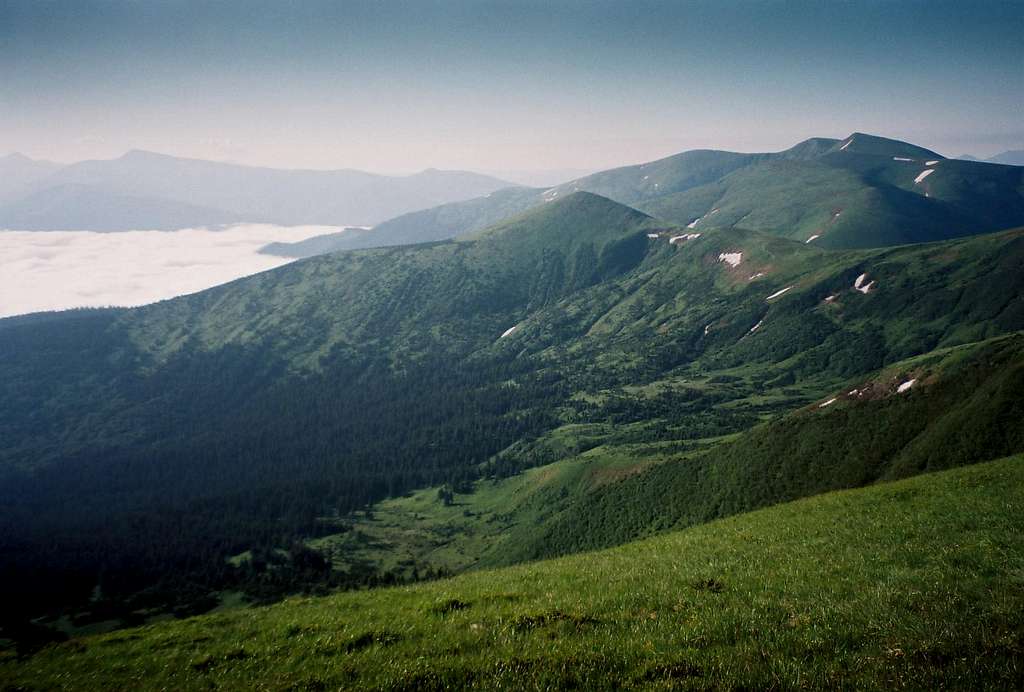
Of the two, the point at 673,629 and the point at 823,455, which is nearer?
the point at 673,629

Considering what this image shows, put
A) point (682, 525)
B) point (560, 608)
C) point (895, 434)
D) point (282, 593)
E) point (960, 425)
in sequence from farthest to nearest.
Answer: point (282, 593)
point (682, 525)
point (895, 434)
point (960, 425)
point (560, 608)

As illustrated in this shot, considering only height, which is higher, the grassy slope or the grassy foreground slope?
the grassy foreground slope

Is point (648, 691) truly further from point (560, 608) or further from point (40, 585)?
point (40, 585)

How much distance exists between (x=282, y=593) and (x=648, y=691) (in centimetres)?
15472

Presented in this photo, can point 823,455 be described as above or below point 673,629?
below

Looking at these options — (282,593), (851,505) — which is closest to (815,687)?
(851,505)

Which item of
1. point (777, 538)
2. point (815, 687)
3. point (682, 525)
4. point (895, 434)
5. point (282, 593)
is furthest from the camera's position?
point (282, 593)

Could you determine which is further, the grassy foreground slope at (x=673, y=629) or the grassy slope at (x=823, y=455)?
the grassy slope at (x=823, y=455)

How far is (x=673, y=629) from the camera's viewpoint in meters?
15.4

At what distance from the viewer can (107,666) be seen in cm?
1888

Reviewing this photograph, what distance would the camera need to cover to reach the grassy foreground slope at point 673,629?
12242 mm

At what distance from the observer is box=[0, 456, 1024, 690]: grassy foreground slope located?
1224cm

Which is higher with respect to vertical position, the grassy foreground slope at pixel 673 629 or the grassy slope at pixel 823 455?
the grassy foreground slope at pixel 673 629

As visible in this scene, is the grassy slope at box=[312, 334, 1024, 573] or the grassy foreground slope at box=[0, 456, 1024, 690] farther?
the grassy slope at box=[312, 334, 1024, 573]
